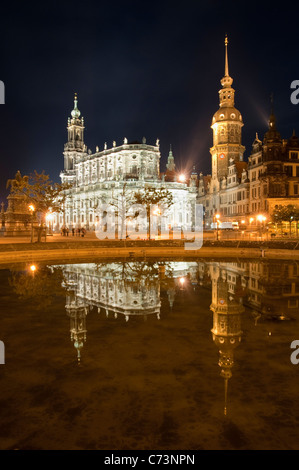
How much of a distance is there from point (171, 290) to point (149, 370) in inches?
307

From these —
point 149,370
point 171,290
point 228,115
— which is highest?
point 228,115

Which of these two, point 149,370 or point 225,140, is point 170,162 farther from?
point 149,370

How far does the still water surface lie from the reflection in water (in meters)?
0.07

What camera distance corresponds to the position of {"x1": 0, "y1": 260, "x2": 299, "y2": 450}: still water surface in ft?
15.9

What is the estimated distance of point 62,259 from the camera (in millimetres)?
26078

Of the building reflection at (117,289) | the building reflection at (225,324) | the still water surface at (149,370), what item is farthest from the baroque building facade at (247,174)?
the still water surface at (149,370)

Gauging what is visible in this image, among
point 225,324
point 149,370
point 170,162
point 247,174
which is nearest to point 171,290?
point 225,324

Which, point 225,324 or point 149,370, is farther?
point 225,324

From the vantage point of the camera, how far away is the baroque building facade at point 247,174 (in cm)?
5888

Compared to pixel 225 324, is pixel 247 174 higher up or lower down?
higher up

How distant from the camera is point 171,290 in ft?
47.9

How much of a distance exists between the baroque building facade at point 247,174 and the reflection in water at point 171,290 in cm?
3925

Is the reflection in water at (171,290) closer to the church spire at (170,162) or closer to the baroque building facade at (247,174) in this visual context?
the baroque building facade at (247,174)
